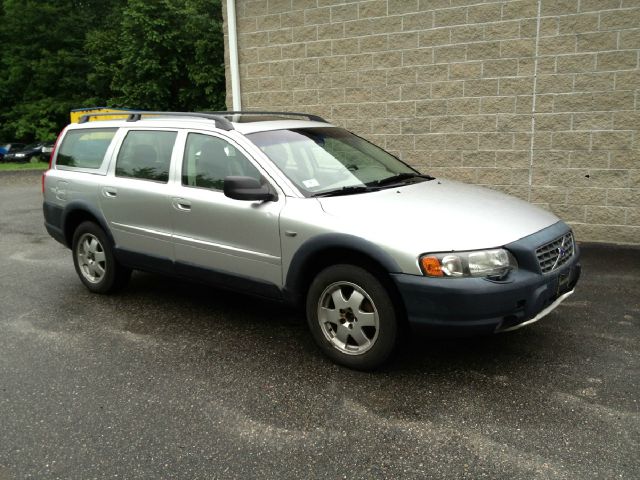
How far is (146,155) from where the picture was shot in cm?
532

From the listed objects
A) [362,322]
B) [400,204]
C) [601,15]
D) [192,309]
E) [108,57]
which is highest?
[108,57]

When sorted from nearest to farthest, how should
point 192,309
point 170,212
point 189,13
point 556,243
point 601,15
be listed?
point 556,243 < point 170,212 < point 192,309 < point 601,15 < point 189,13

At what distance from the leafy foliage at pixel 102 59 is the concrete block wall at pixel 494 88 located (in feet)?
93.9

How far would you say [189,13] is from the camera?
3712 cm

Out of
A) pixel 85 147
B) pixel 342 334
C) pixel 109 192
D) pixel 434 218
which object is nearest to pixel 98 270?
pixel 109 192

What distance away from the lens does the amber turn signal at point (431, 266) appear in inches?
141

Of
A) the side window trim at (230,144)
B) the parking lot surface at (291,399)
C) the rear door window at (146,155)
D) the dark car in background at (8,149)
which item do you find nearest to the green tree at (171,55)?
the dark car in background at (8,149)

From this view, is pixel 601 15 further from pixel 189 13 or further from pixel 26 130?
pixel 26 130

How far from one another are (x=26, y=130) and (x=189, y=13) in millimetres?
14465

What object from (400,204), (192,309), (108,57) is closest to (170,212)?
(192,309)

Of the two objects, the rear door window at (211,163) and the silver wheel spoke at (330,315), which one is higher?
the rear door window at (211,163)

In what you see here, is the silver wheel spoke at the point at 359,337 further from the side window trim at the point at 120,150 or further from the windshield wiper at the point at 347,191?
the side window trim at the point at 120,150

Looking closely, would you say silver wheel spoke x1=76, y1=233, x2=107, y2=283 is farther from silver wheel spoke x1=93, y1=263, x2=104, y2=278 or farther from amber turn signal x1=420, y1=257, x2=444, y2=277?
amber turn signal x1=420, y1=257, x2=444, y2=277

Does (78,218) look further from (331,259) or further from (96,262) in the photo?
(331,259)
